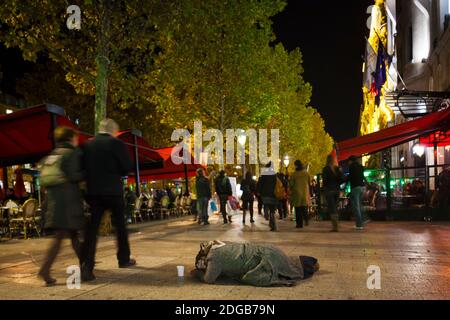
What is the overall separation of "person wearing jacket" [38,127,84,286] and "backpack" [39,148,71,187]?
0.04 feet

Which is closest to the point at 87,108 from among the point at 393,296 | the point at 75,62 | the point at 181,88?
the point at 181,88

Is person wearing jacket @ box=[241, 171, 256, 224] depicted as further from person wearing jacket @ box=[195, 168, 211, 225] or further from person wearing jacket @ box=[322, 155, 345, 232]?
person wearing jacket @ box=[322, 155, 345, 232]

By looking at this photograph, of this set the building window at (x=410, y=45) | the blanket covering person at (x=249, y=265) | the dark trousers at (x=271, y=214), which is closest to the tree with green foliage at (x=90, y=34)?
the dark trousers at (x=271, y=214)

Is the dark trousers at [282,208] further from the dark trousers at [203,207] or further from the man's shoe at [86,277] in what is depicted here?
the man's shoe at [86,277]

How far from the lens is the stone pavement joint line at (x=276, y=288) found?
4938 millimetres

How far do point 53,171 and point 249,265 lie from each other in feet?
8.25

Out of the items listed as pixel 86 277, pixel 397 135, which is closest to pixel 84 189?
pixel 86 277

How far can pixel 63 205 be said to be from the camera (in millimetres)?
5438

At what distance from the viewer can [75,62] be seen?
15.6 m

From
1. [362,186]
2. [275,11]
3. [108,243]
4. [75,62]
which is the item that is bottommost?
[108,243]

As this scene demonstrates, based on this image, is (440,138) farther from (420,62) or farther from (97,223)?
(97,223)

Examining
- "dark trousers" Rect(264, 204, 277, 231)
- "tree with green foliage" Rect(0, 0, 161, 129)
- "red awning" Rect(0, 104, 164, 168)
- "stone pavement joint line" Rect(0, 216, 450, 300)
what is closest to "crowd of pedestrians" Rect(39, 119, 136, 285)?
"stone pavement joint line" Rect(0, 216, 450, 300)

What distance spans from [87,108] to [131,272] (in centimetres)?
3008

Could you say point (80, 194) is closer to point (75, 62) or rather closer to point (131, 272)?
point (131, 272)
